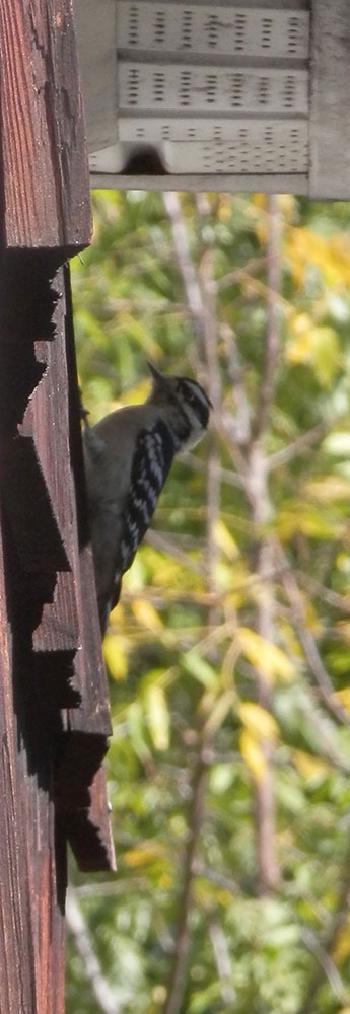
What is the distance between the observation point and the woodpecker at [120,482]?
477 centimetres

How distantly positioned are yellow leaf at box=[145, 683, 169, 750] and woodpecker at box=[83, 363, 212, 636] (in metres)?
0.87

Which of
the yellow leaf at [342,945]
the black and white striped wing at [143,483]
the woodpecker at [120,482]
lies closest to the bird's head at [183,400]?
the woodpecker at [120,482]

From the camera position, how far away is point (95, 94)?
10.5 feet

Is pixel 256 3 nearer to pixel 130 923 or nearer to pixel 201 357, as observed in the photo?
pixel 201 357

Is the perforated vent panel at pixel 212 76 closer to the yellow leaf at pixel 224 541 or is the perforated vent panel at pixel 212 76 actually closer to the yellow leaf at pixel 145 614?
the yellow leaf at pixel 145 614

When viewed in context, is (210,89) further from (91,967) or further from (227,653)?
(91,967)

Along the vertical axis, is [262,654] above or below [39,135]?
below

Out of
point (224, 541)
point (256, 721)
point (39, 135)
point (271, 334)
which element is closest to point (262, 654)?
point (256, 721)

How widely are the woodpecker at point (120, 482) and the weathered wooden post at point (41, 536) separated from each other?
158 cm

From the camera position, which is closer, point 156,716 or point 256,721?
point 156,716

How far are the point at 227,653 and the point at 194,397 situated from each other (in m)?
1.01

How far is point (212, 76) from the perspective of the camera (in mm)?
3166

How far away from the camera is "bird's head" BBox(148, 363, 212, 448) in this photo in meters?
5.62

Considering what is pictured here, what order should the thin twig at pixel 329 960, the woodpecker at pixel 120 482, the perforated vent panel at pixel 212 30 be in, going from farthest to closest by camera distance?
the thin twig at pixel 329 960, the woodpecker at pixel 120 482, the perforated vent panel at pixel 212 30
